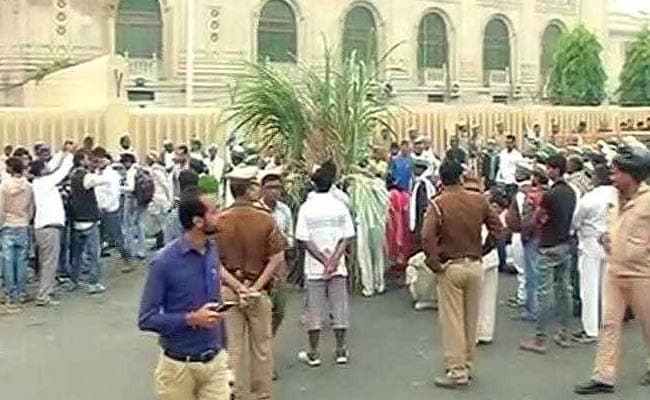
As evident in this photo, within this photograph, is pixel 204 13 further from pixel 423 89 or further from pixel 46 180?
pixel 46 180

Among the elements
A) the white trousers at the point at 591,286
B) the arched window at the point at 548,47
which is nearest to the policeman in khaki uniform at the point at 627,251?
the white trousers at the point at 591,286

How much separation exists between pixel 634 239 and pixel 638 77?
39.1m

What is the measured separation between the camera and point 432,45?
4638cm

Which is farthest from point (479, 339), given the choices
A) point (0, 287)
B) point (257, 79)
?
point (0, 287)

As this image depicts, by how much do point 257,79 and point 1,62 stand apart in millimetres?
22178

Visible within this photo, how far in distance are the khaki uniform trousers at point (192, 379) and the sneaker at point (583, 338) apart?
5462mm

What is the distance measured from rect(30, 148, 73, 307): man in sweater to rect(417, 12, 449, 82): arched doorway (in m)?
33.5

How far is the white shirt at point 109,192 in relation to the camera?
15.0 metres

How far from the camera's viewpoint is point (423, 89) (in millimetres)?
45250

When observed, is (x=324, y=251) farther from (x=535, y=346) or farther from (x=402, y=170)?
(x=402, y=170)

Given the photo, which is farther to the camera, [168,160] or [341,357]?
[168,160]

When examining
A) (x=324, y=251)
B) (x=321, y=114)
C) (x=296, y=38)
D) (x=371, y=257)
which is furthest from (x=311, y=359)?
(x=296, y=38)

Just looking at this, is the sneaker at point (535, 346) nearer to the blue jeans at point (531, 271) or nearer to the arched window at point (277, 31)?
the blue jeans at point (531, 271)

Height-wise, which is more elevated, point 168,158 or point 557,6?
point 557,6
